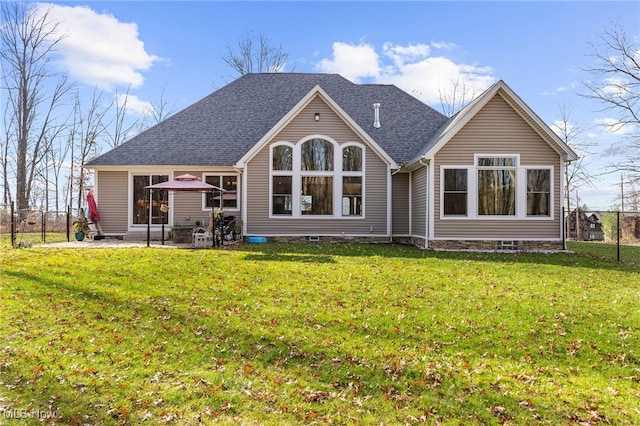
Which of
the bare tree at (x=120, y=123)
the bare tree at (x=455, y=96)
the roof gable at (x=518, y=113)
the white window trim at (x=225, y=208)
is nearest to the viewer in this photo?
the roof gable at (x=518, y=113)

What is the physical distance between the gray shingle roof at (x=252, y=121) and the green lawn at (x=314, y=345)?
788 centimetres

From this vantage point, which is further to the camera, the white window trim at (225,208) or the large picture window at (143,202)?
the large picture window at (143,202)

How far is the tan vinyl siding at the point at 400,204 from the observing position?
53.1 feet

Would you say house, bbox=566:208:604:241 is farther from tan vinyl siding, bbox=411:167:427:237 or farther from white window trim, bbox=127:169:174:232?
white window trim, bbox=127:169:174:232

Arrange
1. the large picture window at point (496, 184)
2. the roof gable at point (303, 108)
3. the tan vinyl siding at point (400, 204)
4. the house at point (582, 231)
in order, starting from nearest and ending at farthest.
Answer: the large picture window at point (496, 184) < the roof gable at point (303, 108) < the tan vinyl siding at point (400, 204) < the house at point (582, 231)

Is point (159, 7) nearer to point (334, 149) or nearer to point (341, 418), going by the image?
point (334, 149)

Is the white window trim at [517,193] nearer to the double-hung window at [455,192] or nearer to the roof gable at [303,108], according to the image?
the double-hung window at [455,192]

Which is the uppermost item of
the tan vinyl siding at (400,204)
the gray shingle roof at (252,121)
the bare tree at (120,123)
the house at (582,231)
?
the bare tree at (120,123)

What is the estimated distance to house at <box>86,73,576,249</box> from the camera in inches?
543

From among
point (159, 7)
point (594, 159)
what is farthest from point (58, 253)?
point (594, 159)

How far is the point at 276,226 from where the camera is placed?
15.3 metres

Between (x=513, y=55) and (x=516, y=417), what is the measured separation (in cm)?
1749

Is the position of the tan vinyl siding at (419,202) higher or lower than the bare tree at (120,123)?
lower

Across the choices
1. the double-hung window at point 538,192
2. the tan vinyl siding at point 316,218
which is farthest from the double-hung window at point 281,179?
the double-hung window at point 538,192
